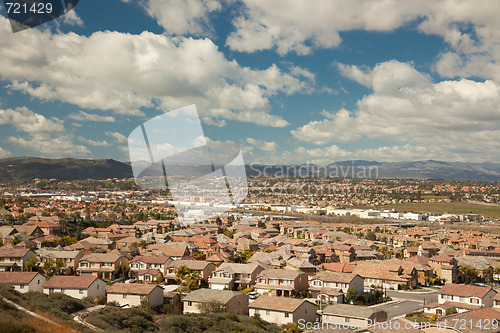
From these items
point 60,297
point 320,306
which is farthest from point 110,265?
point 320,306

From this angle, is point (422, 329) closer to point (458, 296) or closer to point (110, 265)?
point (458, 296)

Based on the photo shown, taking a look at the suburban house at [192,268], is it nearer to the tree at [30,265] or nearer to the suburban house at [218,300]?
the suburban house at [218,300]

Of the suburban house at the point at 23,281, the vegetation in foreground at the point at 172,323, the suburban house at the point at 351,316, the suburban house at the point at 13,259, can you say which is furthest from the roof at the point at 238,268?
the suburban house at the point at 13,259

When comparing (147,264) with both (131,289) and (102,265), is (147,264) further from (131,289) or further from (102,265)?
(131,289)

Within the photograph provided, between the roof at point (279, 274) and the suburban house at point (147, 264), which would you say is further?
the suburban house at point (147, 264)

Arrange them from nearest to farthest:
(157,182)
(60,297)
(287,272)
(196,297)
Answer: (60,297), (196,297), (287,272), (157,182)

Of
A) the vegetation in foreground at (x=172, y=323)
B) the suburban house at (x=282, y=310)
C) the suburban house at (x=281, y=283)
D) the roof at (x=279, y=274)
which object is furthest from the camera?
the roof at (x=279, y=274)

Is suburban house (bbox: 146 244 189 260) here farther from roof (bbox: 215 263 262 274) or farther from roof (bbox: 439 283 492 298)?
roof (bbox: 439 283 492 298)

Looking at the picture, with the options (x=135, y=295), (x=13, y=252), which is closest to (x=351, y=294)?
(x=135, y=295)
